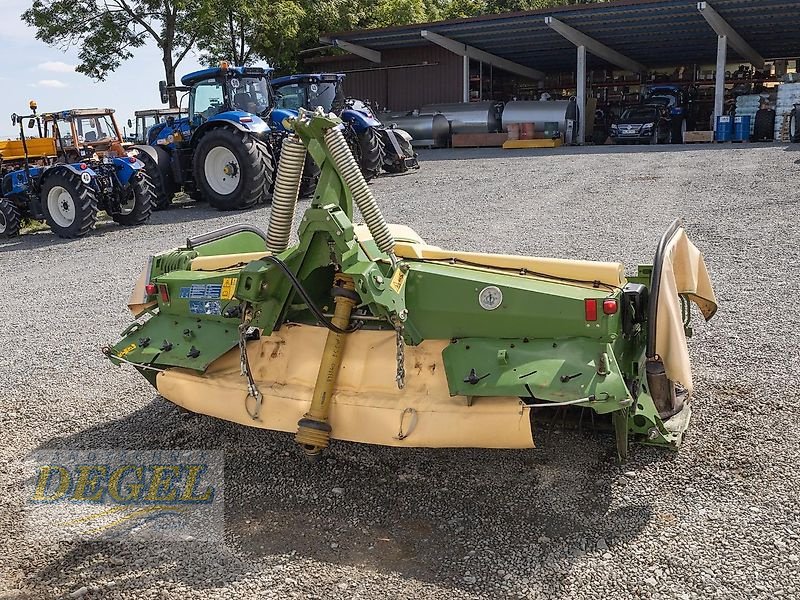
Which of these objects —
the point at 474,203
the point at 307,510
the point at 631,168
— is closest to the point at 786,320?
the point at 307,510

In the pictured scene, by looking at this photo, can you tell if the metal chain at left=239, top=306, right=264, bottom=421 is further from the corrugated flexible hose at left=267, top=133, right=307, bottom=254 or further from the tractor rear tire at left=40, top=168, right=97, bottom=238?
the tractor rear tire at left=40, top=168, right=97, bottom=238

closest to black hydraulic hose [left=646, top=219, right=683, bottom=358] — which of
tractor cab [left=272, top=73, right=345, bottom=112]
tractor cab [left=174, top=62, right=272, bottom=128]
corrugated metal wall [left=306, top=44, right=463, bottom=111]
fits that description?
tractor cab [left=174, top=62, right=272, bottom=128]

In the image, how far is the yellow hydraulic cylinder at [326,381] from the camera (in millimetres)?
3195

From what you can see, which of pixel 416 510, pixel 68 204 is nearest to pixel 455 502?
pixel 416 510

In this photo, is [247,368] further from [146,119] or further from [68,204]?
[146,119]

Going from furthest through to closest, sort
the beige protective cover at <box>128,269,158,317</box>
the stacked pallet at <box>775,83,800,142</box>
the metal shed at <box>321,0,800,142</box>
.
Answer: the metal shed at <box>321,0,800,142</box> < the stacked pallet at <box>775,83,800,142</box> < the beige protective cover at <box>128,269,158,317</box>

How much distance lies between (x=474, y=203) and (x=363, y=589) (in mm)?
8826

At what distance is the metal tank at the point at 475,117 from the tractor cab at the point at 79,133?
484 inches

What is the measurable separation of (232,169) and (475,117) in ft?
41.3

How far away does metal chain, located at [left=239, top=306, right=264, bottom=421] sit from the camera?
3393 millimetres

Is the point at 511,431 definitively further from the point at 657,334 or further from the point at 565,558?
the point at 657,334

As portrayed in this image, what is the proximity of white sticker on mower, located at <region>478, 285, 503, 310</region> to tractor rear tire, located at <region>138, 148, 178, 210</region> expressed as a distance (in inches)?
375

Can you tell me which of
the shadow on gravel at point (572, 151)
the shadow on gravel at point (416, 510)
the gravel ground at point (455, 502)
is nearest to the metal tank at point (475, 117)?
the shadow on gravel at point (572, 151)

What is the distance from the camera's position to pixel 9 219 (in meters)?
11.3
